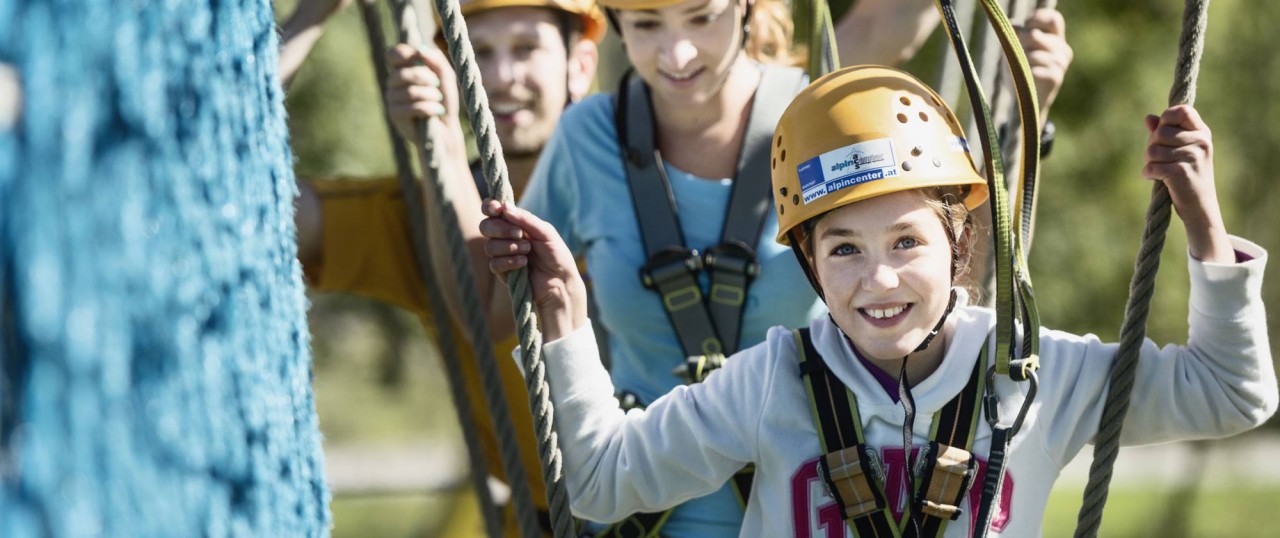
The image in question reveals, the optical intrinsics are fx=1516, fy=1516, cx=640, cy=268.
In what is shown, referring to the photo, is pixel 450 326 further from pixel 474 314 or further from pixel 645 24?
pixel 645 24

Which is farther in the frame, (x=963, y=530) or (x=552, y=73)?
(x=552, y=73)

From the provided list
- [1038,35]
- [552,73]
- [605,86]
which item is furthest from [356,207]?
[1038,35]

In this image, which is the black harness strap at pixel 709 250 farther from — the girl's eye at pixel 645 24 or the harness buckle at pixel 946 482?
the harness buckle at pixel 946 482

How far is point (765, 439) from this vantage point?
7.03 ft

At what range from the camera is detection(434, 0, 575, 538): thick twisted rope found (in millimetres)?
2104

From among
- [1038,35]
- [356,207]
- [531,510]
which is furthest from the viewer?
[356,207]

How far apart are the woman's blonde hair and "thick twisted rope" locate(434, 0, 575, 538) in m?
0.99

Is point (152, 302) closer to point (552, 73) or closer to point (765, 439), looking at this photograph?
point (765, 439)

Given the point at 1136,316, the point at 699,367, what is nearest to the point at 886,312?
the point at 1136,316

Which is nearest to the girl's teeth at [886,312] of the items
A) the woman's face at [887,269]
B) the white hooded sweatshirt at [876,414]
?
the woman's face at [887,269]

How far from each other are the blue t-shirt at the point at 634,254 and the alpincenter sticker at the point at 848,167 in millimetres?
579

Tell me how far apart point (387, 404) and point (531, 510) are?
13745mm

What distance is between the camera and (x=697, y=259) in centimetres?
275

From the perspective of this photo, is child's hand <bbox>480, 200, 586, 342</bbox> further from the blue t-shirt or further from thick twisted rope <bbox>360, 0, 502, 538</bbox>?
thick twisted rope <bbox>360, 0, 502, 538</bbox>
